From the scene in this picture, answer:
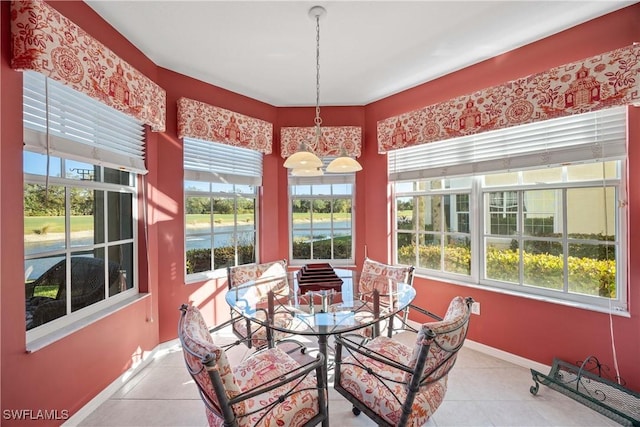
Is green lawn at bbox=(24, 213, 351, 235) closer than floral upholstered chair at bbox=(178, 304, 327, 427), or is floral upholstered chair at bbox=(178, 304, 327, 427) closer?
floral upholstered chair at bbox=(178, 304, 327, 427)

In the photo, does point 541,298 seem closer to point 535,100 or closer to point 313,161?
point 535,100

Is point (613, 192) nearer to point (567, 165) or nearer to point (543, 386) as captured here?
point (567, 165)

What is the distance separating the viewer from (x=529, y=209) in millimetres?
2498

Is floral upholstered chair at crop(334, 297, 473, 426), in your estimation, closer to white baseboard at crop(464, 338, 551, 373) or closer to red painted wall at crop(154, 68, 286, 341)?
white baseboard at crop(464, 338, 551, 373)

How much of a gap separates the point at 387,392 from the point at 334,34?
2493 mm

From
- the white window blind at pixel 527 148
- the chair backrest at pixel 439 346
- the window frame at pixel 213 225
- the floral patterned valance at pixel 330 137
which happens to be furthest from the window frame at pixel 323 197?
the chair backrest at pixel 439 346

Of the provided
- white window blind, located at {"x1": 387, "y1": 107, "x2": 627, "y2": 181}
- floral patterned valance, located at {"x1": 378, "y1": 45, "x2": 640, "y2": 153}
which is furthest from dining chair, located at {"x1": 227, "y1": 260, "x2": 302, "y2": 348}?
floral patterned valance, located at {"x1": 378, "y1": 45, "x2": 640, "y2": 153}

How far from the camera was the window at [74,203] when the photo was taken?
1623mm

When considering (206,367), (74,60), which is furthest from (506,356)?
(74,60)

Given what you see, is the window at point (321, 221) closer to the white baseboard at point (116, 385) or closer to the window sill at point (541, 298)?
the window sill at point (541, 298)

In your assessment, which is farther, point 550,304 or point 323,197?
point 323,197

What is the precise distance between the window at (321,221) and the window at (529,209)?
774mm

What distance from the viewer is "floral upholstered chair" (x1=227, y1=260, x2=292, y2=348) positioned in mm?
2057

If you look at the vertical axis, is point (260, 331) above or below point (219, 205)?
below
